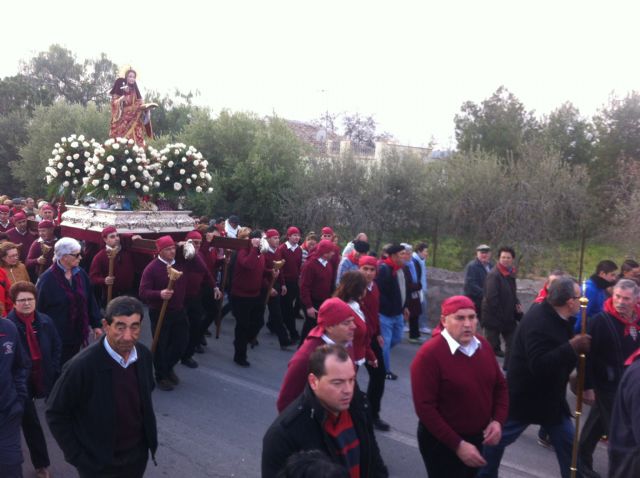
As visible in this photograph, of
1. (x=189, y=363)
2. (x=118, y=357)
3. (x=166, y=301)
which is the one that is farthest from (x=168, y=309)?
(x=118, y=357)

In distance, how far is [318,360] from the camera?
3107mm

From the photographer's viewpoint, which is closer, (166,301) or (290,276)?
(166,301)

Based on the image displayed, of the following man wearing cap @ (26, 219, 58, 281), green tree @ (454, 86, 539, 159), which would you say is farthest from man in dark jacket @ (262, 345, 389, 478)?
green tree @ (454, 86, 539, 159)

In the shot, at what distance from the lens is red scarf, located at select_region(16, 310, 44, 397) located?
5066 millimetres

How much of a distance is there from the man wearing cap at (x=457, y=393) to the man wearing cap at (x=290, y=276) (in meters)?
6.16

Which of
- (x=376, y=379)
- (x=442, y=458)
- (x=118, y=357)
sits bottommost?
(x=376, y=379)

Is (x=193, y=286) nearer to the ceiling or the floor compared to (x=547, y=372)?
nearer to the floor

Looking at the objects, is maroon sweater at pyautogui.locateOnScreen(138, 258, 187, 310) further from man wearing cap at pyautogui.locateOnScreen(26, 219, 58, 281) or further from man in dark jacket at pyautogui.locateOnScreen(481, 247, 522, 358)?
man in dark jacket at pyautogui.locateOnScreen(481, 247, 522, 358)

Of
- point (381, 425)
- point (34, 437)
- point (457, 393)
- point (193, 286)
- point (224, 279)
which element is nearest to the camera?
point (457, 393)

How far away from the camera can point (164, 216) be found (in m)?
10.5

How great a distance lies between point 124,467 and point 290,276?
657cm

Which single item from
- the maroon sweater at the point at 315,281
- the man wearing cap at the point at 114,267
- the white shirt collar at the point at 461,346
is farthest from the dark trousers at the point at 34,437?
the maroon sweater at the point at 315,281

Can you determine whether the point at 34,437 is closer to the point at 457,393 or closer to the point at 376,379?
the point at 376,379

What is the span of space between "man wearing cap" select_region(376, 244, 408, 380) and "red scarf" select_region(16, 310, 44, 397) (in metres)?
3.56
